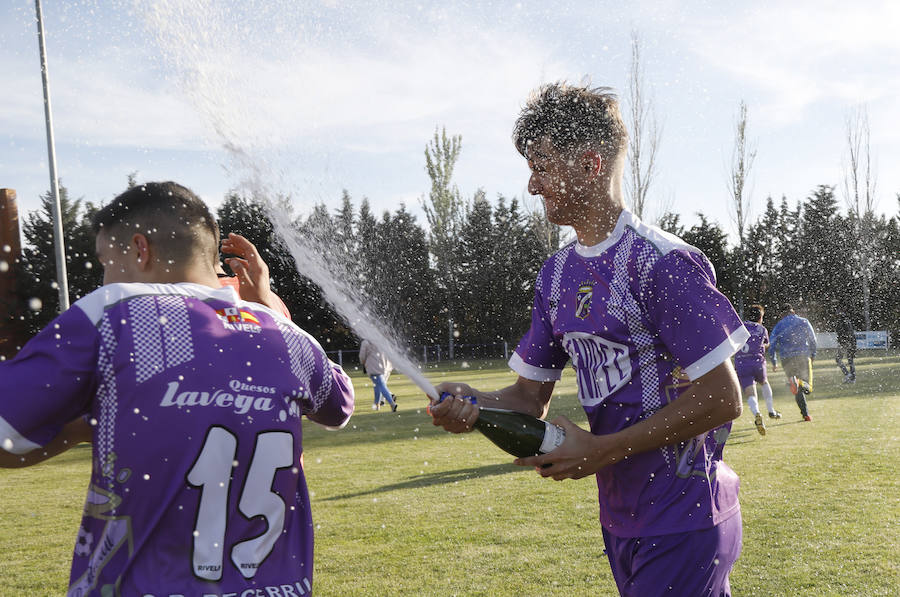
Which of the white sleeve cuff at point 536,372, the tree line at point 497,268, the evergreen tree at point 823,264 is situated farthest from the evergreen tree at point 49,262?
the evergreen tree at point 823,264

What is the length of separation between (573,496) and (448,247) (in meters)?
41.4

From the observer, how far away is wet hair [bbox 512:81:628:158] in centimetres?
264

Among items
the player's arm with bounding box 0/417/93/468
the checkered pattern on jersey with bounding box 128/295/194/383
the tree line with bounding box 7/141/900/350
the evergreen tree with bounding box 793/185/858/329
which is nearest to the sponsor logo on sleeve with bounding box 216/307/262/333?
the checkered pattern on jersey with bounding box 128/295/194/383

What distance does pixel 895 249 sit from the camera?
182 ft

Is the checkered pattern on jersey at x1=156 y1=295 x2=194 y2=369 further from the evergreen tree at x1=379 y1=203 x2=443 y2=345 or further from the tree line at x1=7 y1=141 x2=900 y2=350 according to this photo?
the evergreen tree at x1=379 y1=203 x2=443 y2=345

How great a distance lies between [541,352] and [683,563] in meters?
0.99

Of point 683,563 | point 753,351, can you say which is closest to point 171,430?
point 683,563

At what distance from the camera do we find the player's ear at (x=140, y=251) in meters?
2.09

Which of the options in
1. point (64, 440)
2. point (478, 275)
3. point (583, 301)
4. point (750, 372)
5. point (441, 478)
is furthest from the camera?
point (478, 275)

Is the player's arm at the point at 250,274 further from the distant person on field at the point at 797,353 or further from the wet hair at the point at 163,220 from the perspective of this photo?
the distant person on field at the point at 797,353

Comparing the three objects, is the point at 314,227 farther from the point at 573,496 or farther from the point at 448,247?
the point at 448,247

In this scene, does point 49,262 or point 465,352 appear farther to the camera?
point 465,352

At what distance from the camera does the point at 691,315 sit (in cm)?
226

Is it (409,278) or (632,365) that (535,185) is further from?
(409,278)
